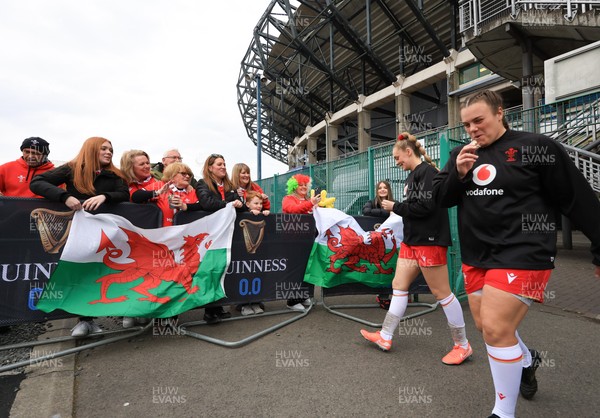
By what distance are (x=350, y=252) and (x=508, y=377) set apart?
8.15ft

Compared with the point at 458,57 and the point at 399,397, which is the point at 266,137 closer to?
the point at 458,57

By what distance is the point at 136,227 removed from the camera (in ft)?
11.4

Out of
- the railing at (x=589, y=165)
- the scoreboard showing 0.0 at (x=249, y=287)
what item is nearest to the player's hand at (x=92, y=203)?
the scoreboard showing 0.0 at (x=249, y=287)

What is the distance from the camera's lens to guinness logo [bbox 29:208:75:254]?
3106mm

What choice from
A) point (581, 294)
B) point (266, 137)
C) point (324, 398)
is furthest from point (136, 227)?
point (266, 137)

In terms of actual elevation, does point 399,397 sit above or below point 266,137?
below

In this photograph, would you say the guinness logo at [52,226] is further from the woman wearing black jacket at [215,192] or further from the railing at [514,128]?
the railing at [514,128]

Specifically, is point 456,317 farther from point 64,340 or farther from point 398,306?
point 64,340

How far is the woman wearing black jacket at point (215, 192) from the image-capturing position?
3.87 metres

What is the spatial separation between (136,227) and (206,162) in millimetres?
1231

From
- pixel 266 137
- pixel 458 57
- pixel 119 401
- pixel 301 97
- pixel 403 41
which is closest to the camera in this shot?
pixel 119 401

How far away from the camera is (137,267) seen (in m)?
3.42

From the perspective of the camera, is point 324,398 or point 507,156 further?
point 324,398

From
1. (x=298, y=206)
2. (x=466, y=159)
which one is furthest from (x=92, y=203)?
(x=466, y=159)
